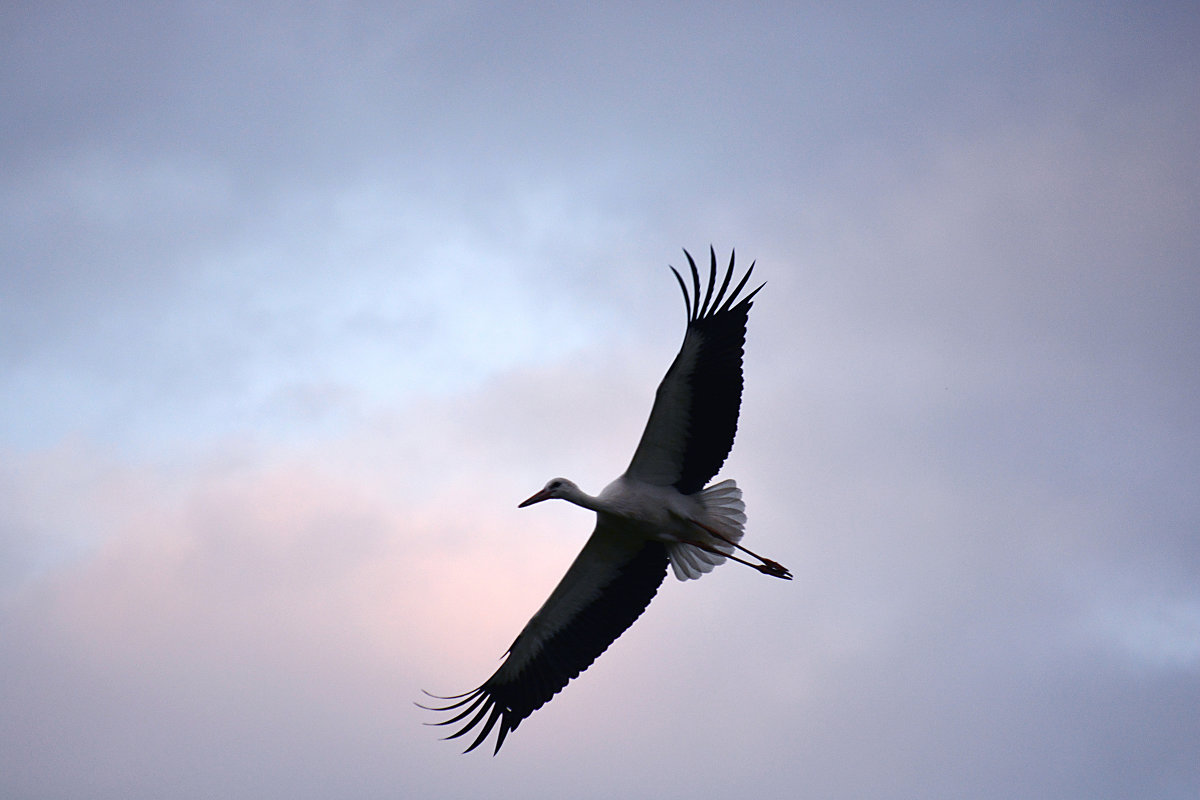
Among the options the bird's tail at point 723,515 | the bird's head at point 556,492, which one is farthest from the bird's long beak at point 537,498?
the bird's tail at point 723,515

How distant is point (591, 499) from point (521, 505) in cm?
79

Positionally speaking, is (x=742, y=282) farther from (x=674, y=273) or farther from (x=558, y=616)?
(x=558, y=616)

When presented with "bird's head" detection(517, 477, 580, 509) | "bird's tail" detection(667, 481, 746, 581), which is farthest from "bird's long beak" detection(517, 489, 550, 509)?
"bird's tail" detection(667, 481, 746, 581)

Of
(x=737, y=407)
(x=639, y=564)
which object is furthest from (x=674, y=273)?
→ (x=639, y=564)

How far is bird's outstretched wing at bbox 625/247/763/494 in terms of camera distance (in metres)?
9.68

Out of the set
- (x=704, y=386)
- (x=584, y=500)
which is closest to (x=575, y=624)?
(x=584, y=500)

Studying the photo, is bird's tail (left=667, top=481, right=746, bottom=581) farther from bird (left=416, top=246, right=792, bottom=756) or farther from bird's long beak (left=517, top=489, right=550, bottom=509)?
bird's long beak (left=517, top=489, right=550, bottom=509)

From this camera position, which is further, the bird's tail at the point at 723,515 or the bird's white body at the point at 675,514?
the bird's tail at the point at 723,515

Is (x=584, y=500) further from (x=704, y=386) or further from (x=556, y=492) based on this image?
(x=704, y=386)

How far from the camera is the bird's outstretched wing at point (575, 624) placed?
1045 centimetres

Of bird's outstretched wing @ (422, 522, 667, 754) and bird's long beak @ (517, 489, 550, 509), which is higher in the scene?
bird's long beak @ (517, 489, 550, 509)

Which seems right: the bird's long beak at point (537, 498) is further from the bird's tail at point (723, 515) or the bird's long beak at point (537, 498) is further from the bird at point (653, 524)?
the bird's tail at point (723, 515)

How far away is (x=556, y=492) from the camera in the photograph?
10625 millimetres

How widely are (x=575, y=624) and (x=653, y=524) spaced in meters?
1.27
